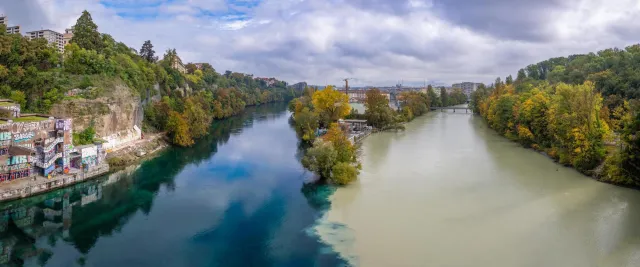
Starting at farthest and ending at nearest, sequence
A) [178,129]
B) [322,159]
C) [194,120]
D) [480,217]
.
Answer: [194,120], [178,129], [322,159], [480,217]

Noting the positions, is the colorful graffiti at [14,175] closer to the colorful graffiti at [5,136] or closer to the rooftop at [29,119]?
the colorful graffiti at [5,136]

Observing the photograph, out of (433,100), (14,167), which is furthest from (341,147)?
(433,100)

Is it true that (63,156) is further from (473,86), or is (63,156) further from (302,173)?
(473,86)

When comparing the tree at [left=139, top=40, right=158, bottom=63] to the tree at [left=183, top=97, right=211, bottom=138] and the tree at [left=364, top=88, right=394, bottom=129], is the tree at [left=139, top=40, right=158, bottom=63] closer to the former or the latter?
the tree at [left=183, top=97, right=211, bottom=138]

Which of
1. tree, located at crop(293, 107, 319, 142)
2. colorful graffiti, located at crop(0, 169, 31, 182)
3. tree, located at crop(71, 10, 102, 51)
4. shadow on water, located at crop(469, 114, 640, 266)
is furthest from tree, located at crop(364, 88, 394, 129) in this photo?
colorful graffiti, located at crop(0, 169, 31, 182)

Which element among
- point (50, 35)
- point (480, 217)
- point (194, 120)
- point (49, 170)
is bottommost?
point (480, 217)

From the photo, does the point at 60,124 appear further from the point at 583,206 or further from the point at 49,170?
the point at 583,206

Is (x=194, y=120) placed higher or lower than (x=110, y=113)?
lower

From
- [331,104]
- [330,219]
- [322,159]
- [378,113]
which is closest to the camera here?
[330,219]
